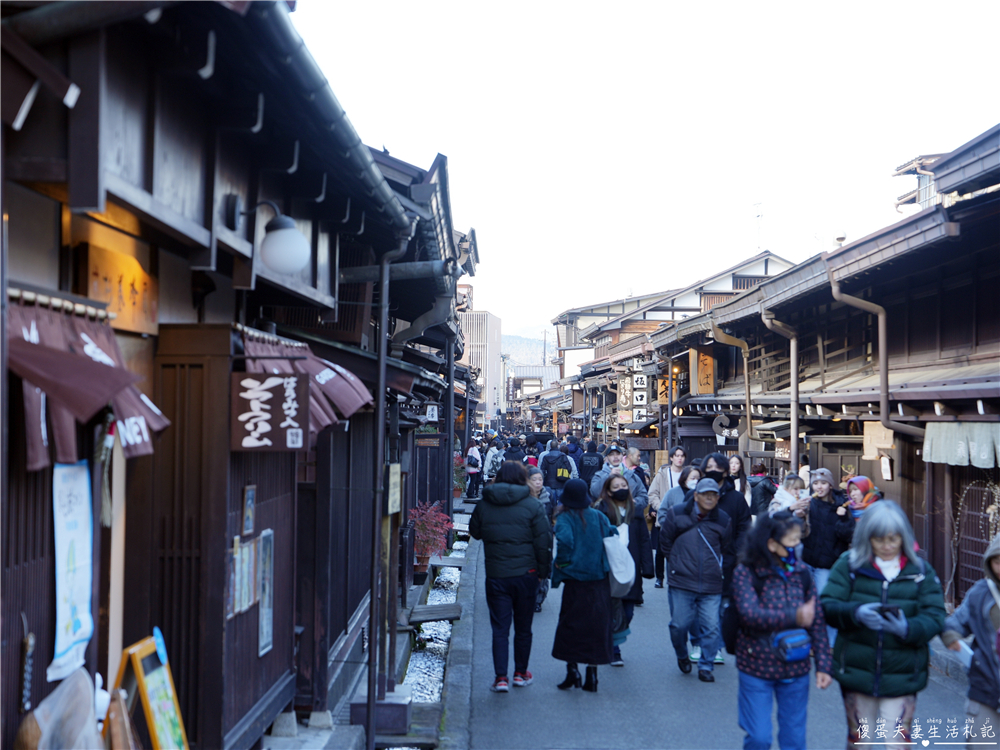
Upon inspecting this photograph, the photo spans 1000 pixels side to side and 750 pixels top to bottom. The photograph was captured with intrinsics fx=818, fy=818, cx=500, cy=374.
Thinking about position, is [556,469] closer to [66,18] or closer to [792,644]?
[792,644]

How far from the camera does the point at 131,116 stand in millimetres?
4066

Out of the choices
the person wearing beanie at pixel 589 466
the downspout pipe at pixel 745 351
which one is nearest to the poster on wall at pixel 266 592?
the person wearing beanie at pixel 589 466

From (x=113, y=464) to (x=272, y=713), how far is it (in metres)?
2.62

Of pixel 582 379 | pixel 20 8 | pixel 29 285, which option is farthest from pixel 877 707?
pixel 582 379

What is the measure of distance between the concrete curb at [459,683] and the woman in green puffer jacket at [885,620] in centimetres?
330

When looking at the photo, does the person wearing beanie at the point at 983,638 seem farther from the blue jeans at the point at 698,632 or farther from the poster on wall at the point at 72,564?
the poster on wall at the point at 72,564

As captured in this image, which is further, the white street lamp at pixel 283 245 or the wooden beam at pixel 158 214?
the white street lamp at pixel 283 245

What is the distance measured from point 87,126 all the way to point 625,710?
22.2 feet

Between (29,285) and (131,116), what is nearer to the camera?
(29,285)

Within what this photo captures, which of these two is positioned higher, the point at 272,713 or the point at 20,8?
the point at 20,8

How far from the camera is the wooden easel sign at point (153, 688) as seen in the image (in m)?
3.91

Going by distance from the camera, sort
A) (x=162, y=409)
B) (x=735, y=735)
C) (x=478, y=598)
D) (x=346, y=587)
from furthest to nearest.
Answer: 1. (x=478, y=598)
2. (x=346, y=587)
3. (x=735, y=735)
4. (x=162, y=409)

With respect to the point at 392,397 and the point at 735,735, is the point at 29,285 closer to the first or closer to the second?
the point at 392,397

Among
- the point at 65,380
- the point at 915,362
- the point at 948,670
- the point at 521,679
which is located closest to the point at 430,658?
the point at 521,679
